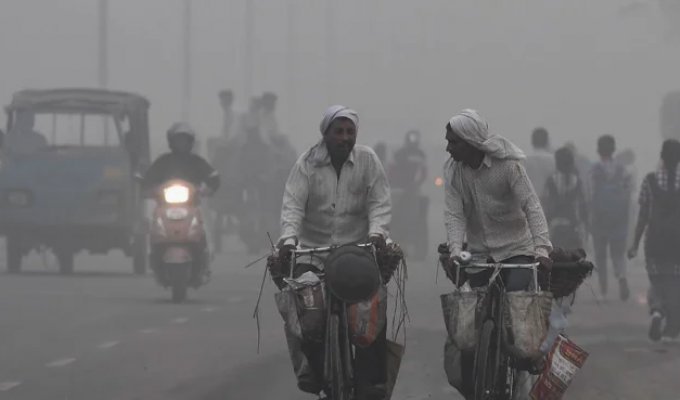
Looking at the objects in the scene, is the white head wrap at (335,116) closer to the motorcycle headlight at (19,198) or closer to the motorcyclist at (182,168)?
the motorcyclist at (182,168)

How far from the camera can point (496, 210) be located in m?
8.05

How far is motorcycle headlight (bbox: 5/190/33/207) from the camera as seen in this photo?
22.8m

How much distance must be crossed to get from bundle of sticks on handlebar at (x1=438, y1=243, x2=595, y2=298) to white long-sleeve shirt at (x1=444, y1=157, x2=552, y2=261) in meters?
0.08

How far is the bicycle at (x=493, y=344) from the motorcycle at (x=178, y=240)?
10.2 meters

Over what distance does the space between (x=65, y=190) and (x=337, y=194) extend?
1525cm

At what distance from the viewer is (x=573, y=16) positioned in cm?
9819

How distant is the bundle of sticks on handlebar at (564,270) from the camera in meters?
7.97

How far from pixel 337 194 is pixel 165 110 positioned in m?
91.5

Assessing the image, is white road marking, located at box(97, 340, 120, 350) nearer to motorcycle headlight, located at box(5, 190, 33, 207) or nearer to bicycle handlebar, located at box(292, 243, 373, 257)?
bicycle handlebar, located at box(292, 243, 373, 257)

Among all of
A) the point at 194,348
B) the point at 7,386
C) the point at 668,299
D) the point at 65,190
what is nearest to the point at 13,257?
the point at 65,190

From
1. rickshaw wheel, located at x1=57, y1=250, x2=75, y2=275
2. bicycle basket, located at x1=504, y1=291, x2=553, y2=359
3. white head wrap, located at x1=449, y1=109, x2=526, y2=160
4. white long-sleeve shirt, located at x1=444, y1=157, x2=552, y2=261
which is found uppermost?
white head wrap, located at x1=449, y1=109, x2=526, y2=160

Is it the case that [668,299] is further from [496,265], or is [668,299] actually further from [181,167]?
[496,265]

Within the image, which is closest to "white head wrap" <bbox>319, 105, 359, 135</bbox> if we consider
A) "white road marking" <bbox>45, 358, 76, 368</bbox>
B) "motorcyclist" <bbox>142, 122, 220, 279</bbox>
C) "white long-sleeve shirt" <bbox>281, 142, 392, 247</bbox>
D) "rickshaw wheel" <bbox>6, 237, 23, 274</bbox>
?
"white long-sleeve shirt" <bbox>281, 142, 392, 247</bbox>

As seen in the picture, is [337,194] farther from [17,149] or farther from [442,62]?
[442,62]
